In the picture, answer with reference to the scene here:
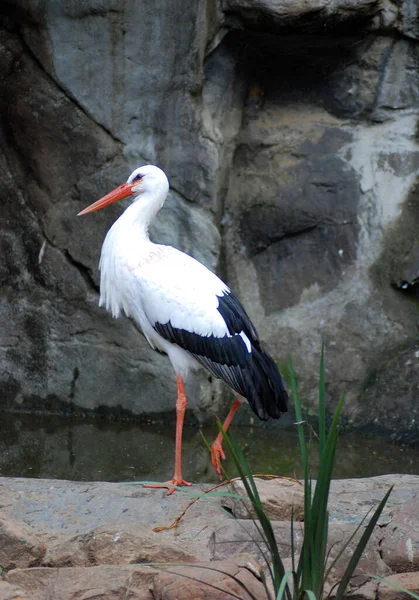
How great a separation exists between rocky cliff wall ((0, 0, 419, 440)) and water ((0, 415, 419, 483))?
0.71ft

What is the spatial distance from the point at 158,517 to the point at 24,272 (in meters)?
3.01

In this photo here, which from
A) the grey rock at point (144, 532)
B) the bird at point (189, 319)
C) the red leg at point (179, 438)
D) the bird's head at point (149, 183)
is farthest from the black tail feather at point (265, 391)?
the bird's head at point (149, 183)

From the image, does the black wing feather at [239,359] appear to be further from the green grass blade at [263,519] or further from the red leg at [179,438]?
the green grass blade at [263,519]

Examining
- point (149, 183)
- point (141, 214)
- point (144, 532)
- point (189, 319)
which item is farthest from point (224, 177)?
point (144, 532)

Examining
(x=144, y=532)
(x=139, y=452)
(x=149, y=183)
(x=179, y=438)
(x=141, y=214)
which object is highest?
(x=149, y=183)

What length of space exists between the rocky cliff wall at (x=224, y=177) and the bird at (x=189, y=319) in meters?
1.59

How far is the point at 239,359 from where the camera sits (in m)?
4.38

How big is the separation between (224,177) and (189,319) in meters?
2.20

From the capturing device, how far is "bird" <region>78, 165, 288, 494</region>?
4363 millimetres

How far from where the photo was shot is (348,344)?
Result: 6.35 metres

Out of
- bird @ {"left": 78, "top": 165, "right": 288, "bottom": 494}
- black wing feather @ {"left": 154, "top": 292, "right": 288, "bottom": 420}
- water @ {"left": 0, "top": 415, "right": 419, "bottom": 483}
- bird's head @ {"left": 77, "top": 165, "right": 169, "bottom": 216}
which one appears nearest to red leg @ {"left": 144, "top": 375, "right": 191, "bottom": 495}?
bird @ {"left": 78, "top": 165, "right": 288, "bottom": 494}

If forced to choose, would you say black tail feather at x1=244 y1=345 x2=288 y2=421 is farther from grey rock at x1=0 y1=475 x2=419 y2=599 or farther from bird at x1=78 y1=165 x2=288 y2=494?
grey rock at x1=0 y1=475 x2=419 y2=599

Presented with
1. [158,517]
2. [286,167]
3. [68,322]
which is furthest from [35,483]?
[286,167]

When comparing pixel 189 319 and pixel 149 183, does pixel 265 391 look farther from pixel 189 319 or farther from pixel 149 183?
pixel 149 183
